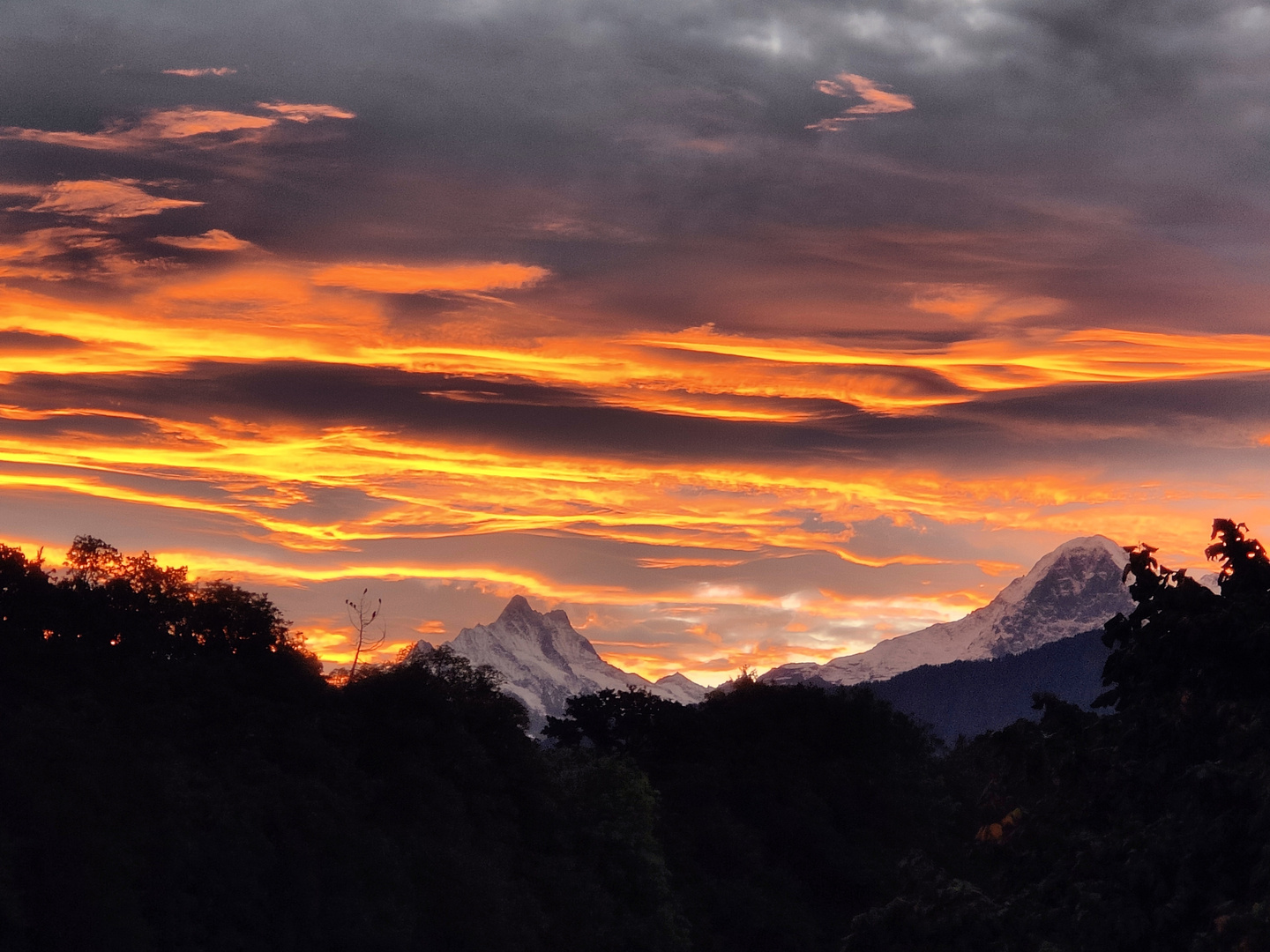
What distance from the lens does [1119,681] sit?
1143 inches

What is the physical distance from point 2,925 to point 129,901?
4.51 metres

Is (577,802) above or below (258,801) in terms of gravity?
below

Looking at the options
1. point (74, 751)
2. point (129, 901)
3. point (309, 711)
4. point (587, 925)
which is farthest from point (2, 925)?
point (587, 925)

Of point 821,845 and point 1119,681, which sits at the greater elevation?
point 1119,681

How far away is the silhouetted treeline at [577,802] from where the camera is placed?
2661 centimetres

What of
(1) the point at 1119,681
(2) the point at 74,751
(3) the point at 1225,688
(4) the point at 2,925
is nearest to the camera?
(3) the point at 1225,688

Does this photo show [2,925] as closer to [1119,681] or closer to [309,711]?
[309,711]

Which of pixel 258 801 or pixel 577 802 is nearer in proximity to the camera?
Answer: pixel 258 801

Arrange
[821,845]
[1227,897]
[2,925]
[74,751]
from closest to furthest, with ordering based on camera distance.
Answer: [1227,897] < [2,925] < [74,751] < [821,845]

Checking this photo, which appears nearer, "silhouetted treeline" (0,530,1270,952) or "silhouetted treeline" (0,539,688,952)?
"silhouetted treeline" (0,530,1270,952)

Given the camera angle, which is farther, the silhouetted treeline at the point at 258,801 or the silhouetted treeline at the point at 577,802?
the silhouetted treeline at the point at 258,801

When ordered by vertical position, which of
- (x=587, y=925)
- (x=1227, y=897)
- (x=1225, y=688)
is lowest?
(x=587, y=925)

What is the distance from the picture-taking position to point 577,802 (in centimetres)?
9575

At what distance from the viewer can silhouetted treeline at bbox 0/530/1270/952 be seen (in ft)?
87.3
